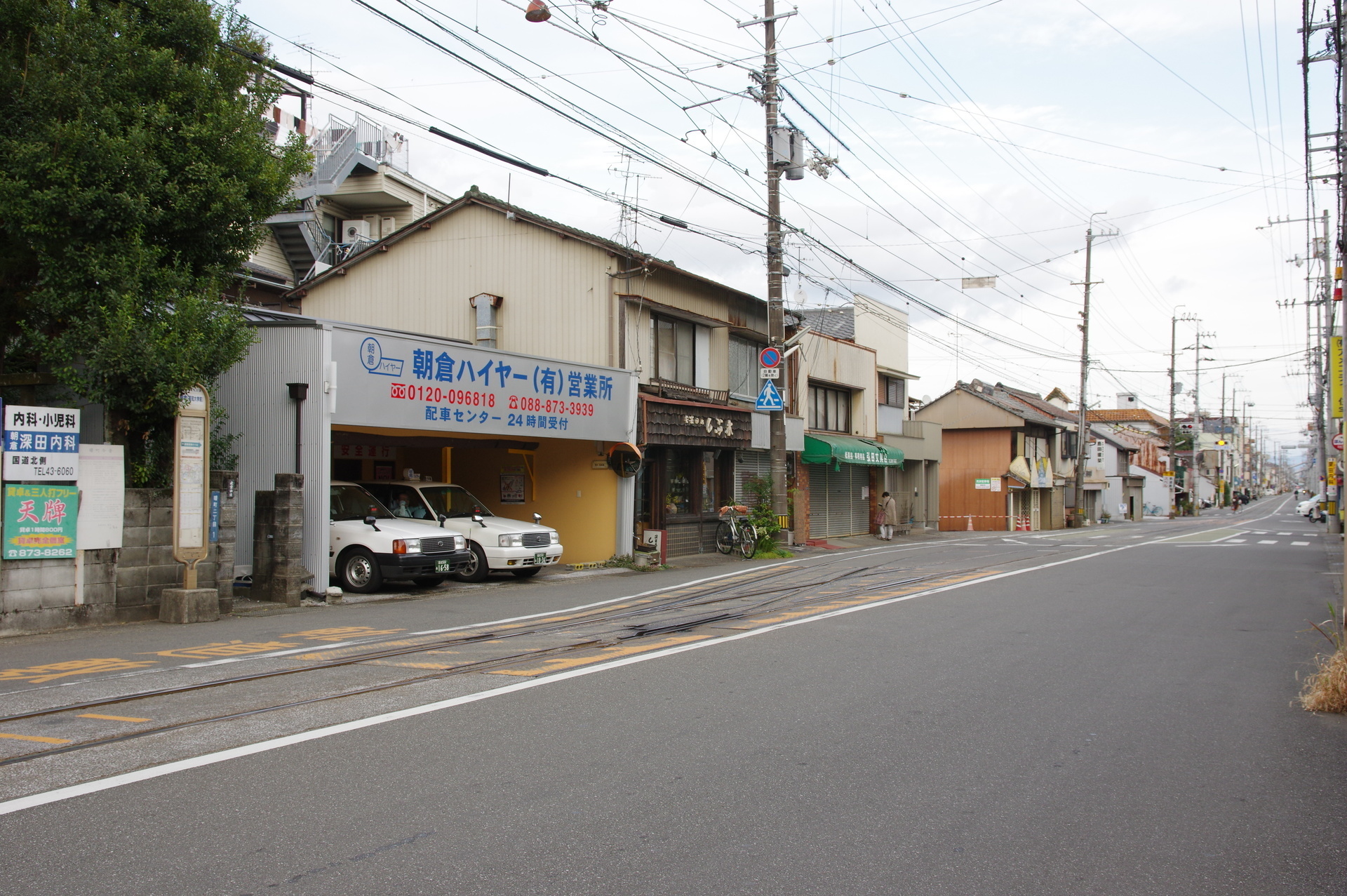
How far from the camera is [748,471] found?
2670 centimetres

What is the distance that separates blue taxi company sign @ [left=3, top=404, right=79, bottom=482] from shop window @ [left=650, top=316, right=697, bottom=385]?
13.3 meters

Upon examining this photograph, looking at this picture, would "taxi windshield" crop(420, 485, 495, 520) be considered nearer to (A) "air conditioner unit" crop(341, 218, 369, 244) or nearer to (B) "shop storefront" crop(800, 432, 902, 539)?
(B) "shop storefront" crop(800, 432, 902, 539)

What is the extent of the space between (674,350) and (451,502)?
8246 millimetres

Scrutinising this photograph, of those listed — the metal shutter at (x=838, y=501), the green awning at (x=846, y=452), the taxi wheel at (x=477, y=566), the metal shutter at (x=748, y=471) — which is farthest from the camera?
the metal shutter at (x=838, y=501)

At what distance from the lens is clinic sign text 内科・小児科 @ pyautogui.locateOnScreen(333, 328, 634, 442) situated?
14695mm

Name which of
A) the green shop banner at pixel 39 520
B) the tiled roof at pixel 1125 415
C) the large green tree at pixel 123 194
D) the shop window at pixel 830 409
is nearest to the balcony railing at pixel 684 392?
the shop window at pixel 830 409

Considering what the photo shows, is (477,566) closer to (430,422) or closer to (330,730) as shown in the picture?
(430,422)

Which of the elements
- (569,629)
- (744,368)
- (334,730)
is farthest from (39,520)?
(744,368)

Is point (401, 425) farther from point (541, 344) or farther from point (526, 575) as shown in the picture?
point (541, 344)

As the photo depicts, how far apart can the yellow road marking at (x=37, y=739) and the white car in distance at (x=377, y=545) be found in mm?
7967

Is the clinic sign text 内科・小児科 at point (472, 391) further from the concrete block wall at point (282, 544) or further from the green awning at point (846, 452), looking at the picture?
the green awning at point (846, 452)

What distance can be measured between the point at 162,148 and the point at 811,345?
20908mm

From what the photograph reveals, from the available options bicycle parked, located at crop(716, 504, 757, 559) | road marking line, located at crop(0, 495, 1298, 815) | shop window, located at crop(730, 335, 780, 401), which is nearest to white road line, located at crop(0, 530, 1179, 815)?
road marking line, located at crop(0, 495, 1298, 815)

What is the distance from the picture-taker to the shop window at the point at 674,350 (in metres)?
22.6
